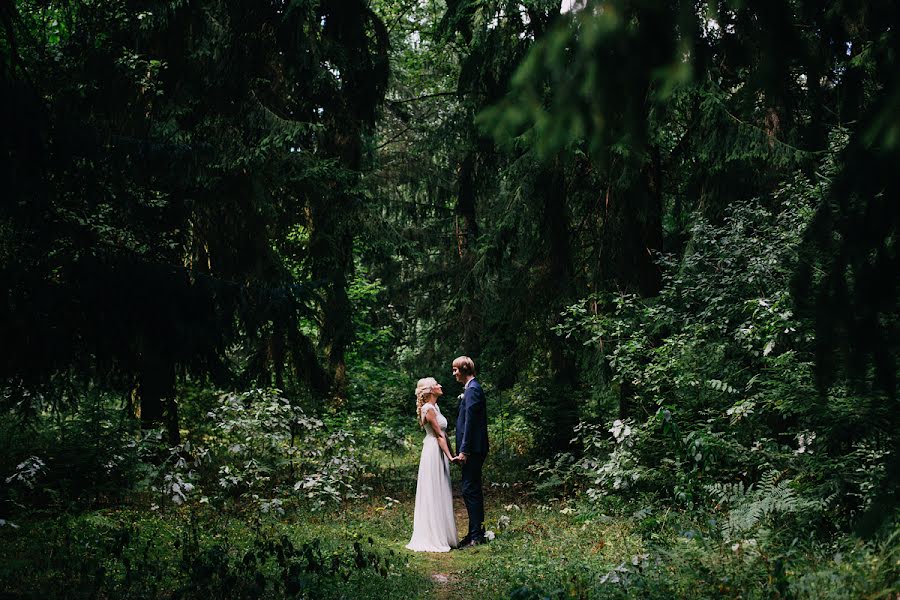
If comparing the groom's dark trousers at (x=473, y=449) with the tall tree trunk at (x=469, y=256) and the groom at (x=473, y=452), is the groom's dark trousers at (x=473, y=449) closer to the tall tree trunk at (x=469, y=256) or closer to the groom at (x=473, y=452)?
the groom at (x=473, y=452)

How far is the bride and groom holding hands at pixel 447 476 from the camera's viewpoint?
9.80 m

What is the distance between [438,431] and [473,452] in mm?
517

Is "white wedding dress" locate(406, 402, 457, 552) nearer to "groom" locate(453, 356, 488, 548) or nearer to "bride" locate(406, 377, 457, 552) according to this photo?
"bride" locate(406, 377, 457, 552)

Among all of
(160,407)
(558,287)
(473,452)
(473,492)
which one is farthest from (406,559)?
(558,287)

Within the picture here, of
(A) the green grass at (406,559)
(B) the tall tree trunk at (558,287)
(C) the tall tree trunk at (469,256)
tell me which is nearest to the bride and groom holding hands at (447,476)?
(A) the green grass at (406,559)

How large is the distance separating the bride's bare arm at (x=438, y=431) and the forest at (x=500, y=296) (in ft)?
4.22

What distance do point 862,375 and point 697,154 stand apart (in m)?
8.00

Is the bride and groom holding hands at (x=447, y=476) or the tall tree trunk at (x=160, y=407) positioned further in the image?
the tall tree trunk at (x=160, y=407)

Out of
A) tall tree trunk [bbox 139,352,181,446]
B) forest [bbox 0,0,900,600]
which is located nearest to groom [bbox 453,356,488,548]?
forest [bbox 0,0,900,600]

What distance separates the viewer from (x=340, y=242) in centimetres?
1609

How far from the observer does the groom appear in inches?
389

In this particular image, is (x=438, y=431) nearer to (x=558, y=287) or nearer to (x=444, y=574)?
(x=444, y=574)

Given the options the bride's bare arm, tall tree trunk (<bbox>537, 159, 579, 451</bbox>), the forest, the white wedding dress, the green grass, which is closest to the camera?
the forest

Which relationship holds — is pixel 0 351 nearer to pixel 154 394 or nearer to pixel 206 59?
pixel 154 394
